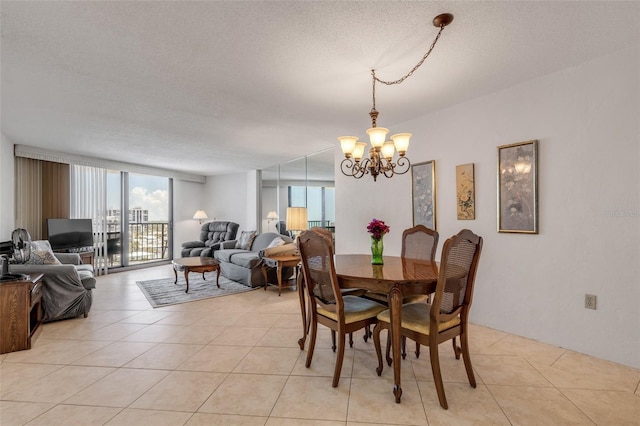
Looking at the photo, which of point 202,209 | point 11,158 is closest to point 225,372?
point 11,158

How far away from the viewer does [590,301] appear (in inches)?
97.9

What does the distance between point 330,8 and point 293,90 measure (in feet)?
3.99

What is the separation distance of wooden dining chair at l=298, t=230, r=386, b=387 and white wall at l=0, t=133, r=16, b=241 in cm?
470

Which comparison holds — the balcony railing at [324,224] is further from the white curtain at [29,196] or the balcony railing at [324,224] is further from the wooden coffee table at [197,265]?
the white curtain at [29,196]

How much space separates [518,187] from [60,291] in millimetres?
4902

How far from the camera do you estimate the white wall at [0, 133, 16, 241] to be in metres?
4.25

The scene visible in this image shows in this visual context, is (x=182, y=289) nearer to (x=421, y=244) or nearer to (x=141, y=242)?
(x=141, y=242)

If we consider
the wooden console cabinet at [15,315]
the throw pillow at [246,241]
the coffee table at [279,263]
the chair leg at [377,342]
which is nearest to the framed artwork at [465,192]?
the chair leg at [377,342]

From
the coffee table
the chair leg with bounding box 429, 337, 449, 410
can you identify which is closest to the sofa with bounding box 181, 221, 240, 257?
the coffee table

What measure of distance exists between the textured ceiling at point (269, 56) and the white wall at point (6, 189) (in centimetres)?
71

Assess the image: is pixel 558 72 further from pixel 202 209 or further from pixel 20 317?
pixel 202 209

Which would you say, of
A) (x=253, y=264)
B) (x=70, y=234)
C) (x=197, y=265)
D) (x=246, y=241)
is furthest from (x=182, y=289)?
(x=70, y=234)

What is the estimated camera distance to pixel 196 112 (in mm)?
3553

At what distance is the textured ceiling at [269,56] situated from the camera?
1.83 meters
